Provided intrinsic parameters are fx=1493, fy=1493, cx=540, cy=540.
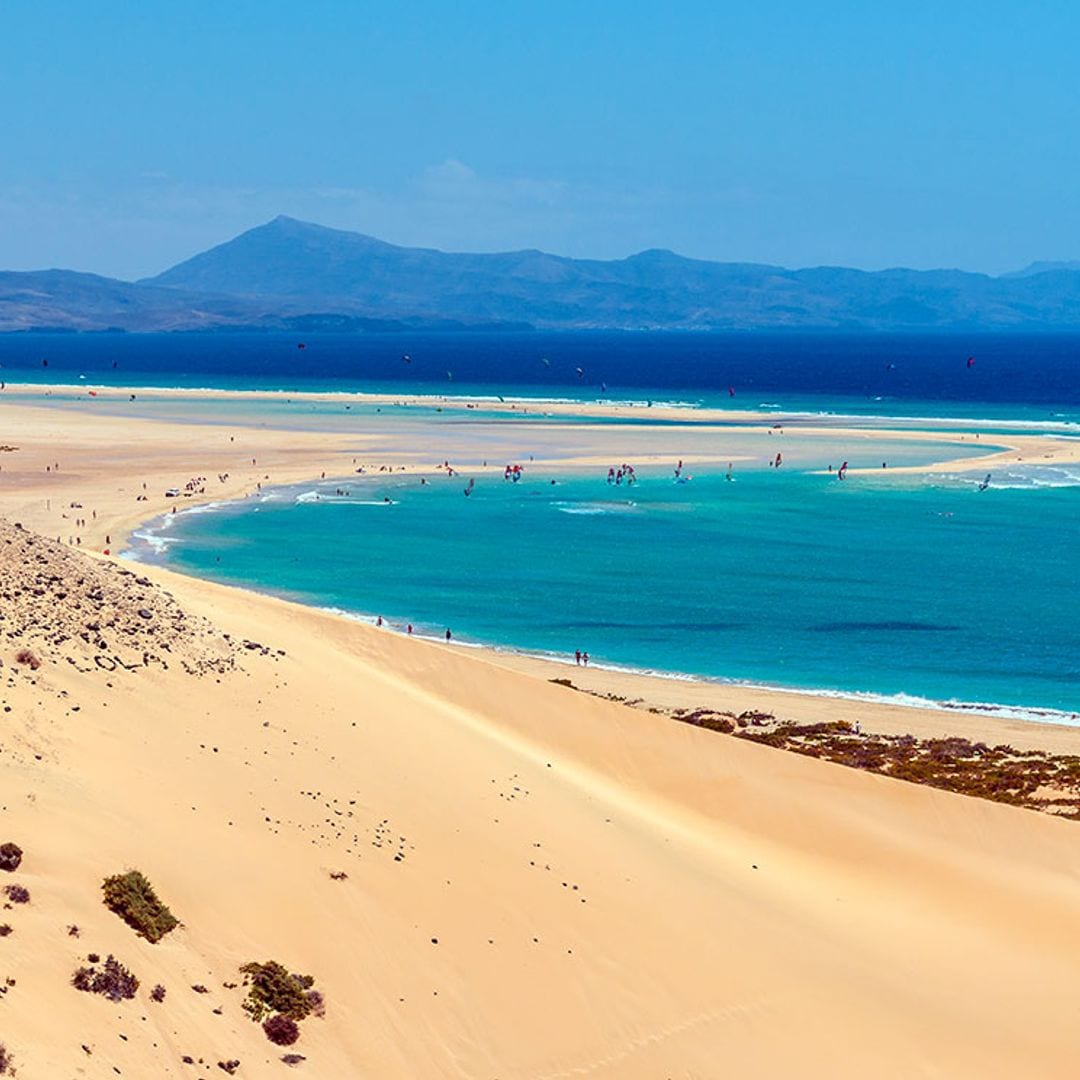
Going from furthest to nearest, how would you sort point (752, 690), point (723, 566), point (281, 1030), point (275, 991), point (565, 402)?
point (565, 402) → point (723, 566) → point (752, 690) → point (275, 991) → point (281, 1030)

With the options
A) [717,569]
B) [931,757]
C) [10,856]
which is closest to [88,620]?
[10,856]

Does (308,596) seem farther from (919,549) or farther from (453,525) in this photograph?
(919,549)

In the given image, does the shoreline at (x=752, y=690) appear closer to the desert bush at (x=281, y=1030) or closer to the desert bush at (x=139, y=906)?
the desert bush at (x=139, y=906)

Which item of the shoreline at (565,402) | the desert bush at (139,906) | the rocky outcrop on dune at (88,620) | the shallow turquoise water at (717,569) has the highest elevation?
the shoreline at (565,402)

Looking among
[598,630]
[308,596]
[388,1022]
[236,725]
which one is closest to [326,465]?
[308,596]

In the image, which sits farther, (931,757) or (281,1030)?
(931,757)

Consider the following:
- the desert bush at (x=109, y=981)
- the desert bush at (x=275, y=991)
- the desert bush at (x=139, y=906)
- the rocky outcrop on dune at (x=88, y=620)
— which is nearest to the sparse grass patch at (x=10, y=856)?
the desert bush at (x=139, y=906)

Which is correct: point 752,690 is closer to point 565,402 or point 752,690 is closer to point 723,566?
point 723,566
